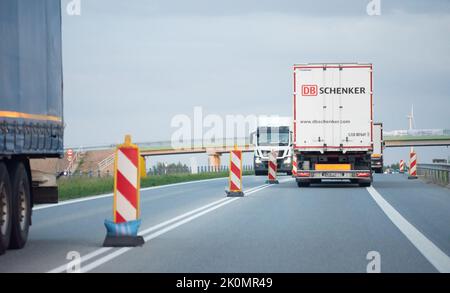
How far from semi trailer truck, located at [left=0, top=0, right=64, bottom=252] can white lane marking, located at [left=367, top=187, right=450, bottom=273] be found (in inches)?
207

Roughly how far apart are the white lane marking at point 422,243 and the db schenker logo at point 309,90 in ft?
41.2

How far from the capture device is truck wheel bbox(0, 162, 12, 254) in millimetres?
11977

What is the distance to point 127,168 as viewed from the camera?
44.3ft

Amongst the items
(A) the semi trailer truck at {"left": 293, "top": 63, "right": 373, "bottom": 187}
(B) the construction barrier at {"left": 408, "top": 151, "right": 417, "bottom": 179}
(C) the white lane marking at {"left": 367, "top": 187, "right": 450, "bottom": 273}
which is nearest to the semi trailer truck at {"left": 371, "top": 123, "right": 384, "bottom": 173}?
(B) the construction barrier at {"left": 408, "top": 151, "right": 417, "bottom": 179}

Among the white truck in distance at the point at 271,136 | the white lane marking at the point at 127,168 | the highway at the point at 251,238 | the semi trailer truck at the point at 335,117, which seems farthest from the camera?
the white truck in distance at the point at 271,136

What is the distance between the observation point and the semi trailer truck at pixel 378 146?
52794 millimetres

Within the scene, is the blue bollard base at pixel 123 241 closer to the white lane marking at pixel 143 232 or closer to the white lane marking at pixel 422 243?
the white lane marking at pixel 143 232

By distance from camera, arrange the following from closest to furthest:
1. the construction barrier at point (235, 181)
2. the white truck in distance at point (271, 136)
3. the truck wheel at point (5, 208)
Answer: the truck wheel at point (5, 208) → the construction barrier at point (235, 181) → the white truck in distance at point (271, 136)

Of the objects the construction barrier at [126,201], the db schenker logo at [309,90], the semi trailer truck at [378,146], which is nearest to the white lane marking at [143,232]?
the construction barrier at [126,201]

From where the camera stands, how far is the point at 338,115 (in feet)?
109

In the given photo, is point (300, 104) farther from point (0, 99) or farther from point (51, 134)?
point (0, 99)

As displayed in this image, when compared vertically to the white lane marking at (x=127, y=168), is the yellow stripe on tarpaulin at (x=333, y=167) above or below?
below

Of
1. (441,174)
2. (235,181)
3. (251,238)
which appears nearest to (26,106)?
(251,238)

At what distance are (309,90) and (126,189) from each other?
2034 cm
